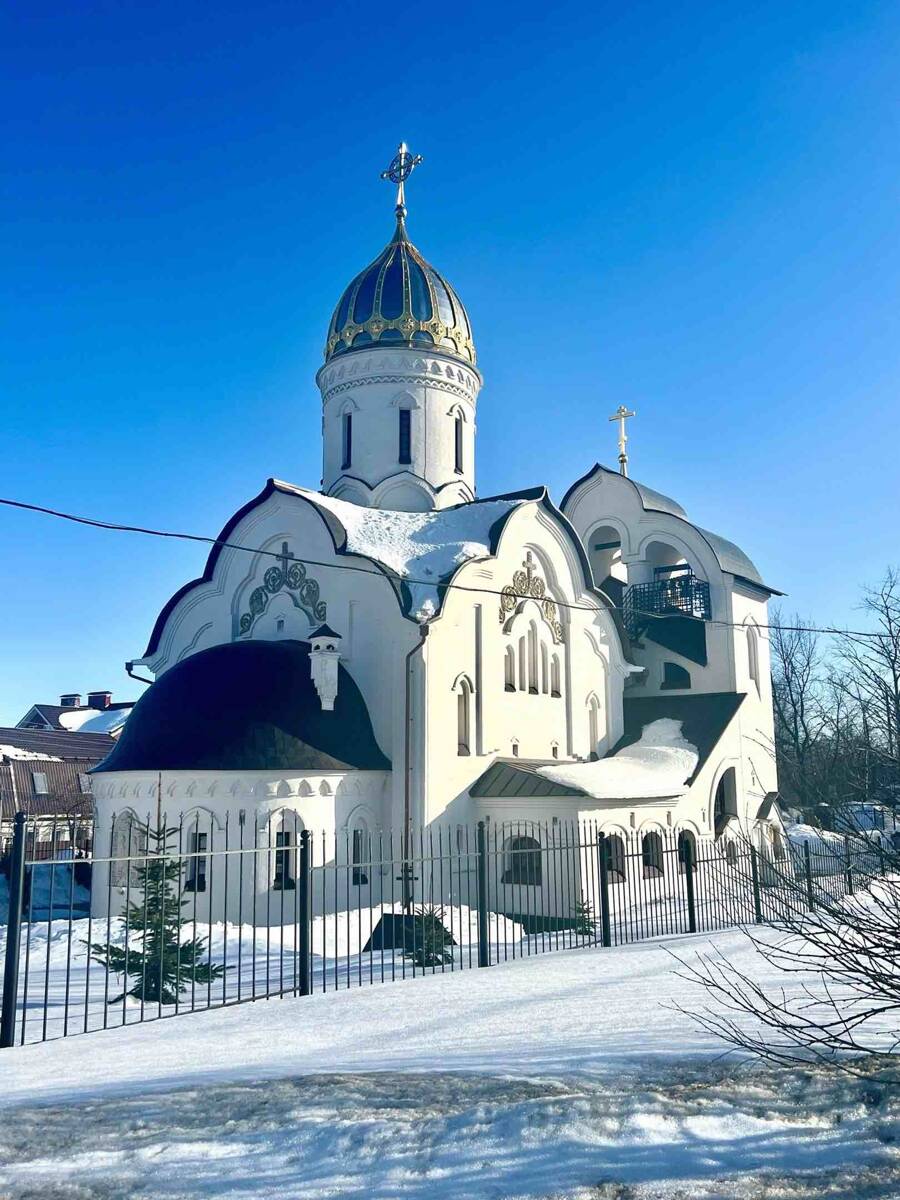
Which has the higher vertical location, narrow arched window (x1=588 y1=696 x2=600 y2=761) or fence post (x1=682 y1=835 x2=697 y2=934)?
narrow arched window (x1=588 y1=696 x2=600 y2=761)

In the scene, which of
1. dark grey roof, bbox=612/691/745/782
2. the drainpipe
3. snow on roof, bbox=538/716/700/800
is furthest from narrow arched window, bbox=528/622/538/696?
the drainpipe

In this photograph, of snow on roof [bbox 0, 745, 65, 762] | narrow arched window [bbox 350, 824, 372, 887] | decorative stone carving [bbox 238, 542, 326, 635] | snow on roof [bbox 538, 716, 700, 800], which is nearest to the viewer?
narrow arched window [bbox 350, 824, 372, 887]

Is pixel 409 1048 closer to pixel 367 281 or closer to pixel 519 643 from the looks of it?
pixel 519 643

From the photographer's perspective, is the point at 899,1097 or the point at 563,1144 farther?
the point at 899,1097

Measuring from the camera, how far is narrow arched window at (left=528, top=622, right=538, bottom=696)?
1908cm

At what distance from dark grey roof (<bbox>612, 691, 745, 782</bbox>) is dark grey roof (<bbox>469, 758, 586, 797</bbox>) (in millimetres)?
4146

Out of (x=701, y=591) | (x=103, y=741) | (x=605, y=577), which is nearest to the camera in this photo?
(x=701, y=591)

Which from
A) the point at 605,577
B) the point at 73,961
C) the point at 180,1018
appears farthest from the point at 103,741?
the point at 180,1018

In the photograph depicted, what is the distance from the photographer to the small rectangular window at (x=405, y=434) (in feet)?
74.1

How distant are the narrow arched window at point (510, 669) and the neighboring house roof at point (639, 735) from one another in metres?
1.39

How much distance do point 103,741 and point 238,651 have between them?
1880 cm

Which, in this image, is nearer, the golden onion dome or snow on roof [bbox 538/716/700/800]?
snow on roof [bbox 538/716/700/800]

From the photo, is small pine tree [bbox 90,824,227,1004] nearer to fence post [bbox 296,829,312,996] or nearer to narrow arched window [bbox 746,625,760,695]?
fence post [bbox 296,829,312,996]

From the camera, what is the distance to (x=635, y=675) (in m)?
23.2
